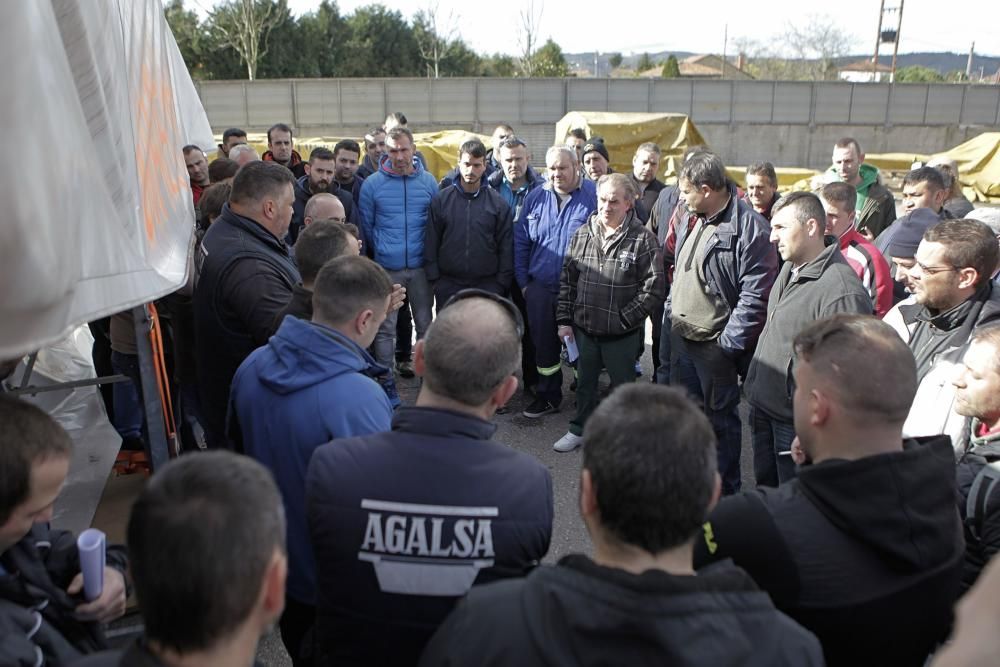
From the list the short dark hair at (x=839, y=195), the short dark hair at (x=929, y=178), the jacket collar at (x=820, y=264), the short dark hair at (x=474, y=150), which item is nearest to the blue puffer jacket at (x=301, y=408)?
the jacket collar at (x=820, y=264)

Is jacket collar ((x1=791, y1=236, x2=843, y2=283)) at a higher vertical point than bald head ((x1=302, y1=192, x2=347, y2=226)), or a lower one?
lower

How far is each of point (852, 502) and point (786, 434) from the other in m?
2.02

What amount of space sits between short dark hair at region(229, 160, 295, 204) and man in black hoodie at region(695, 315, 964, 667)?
274cm

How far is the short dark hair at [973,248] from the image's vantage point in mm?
3029

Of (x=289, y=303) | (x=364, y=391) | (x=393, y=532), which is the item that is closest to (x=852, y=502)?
(x=393, y=532)

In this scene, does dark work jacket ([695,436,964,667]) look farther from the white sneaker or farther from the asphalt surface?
the white sneaker

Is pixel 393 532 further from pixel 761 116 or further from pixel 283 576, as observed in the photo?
pixel 761 116

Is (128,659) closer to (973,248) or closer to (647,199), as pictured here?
(973,248)

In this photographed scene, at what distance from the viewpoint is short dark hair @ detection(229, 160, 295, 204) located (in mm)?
3570

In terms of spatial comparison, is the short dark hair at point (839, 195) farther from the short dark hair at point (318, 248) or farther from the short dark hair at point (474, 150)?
the short dark hair at point (318, 248)

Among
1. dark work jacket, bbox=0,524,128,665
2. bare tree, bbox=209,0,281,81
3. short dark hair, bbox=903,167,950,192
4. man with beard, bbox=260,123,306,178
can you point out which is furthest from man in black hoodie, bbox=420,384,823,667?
bare tree, bbox=209,0,281,81

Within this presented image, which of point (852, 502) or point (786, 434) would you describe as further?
point (786, 434)

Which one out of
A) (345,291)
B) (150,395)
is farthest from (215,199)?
(345,291)

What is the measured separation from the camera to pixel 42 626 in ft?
5.12
